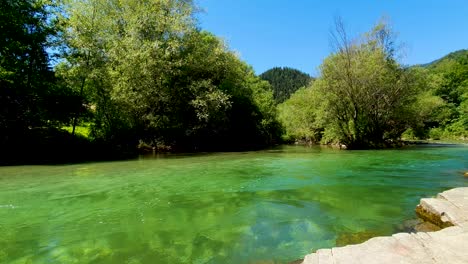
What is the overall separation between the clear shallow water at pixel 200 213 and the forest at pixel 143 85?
39.9ft

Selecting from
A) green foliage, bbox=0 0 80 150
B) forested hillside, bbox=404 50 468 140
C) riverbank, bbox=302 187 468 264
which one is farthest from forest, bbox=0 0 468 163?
riverbank, bbox=302 187 468 264

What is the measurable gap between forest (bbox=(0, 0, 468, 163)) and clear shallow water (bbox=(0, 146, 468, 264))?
479 inches

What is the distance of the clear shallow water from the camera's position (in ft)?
19.9

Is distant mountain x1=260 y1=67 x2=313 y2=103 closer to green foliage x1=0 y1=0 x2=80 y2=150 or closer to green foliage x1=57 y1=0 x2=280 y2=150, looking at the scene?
green foliage x1=57 y1=0 x2=280 y2=150

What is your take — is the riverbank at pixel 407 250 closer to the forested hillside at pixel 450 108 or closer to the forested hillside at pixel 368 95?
the forested hillside at pixel 368 95

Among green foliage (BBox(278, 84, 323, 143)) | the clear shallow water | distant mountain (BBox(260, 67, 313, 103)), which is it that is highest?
distant mountain (BBox(260, 67, 313, 103))

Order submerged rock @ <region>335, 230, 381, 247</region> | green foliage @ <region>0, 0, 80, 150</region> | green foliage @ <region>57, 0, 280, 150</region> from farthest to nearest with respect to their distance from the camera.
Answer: green foliage @ <region>57, 0, 280, 150</region>
green foliage @ <region>0, 0, 80, 150</region>
submerged rock @ <region>335, 230, 381, 247</region>

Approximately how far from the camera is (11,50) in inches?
926

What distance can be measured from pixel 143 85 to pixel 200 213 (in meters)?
22.0

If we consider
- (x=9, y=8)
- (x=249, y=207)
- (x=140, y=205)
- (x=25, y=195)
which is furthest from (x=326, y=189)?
(x=9, y=8)

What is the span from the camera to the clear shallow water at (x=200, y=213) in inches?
239

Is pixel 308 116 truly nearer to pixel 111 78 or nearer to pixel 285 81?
pixel 111 78

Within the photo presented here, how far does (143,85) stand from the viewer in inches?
1131

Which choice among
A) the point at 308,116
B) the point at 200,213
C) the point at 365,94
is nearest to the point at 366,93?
the point at 365,94
